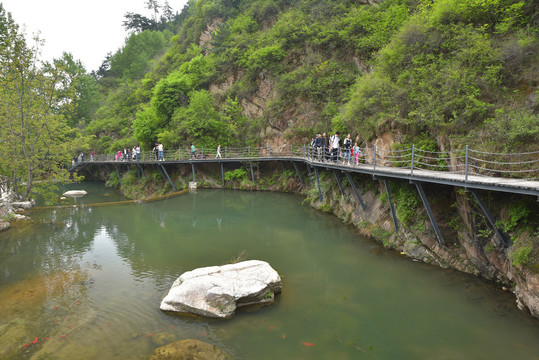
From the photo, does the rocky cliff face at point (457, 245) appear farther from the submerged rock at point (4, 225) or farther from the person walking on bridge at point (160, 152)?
the person walking on bridge at point (160, 152)

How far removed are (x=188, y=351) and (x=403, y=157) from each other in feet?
35.9

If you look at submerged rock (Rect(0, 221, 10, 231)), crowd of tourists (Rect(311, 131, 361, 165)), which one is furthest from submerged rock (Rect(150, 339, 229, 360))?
submerged rock (Rect(0, 221, 10, 231))

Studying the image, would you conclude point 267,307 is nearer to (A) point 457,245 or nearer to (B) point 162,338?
(B) point 162,338

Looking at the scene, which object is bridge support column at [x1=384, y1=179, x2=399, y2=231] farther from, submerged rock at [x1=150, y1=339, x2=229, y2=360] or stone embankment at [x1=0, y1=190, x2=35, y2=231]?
stone embankment at [x1=0, y1=190, x2=35, y2=231]

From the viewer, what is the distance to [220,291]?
7.52 m

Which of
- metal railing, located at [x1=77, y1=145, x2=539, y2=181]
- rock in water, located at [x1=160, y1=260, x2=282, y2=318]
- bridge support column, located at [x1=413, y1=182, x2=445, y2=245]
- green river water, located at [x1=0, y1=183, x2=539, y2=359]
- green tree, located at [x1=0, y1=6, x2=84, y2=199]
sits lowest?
green river water, located at [x1=0, y1=183, x2=539, y2=359]

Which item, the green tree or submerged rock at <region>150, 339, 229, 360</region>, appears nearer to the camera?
submerged rock at <region>150, 339, 229, 360</region>

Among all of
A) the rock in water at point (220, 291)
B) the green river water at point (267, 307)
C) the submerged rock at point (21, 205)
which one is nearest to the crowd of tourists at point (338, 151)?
the green river water at point (267, 307)

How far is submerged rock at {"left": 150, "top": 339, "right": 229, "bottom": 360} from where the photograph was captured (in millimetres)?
5898

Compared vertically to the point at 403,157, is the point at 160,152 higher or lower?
higher

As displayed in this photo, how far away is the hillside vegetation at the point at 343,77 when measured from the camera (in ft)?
34.3

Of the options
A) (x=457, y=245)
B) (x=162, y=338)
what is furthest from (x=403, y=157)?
(x=162, y=338)

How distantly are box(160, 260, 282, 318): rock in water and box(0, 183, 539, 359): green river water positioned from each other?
0.26m

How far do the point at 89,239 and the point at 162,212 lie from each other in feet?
19.9
